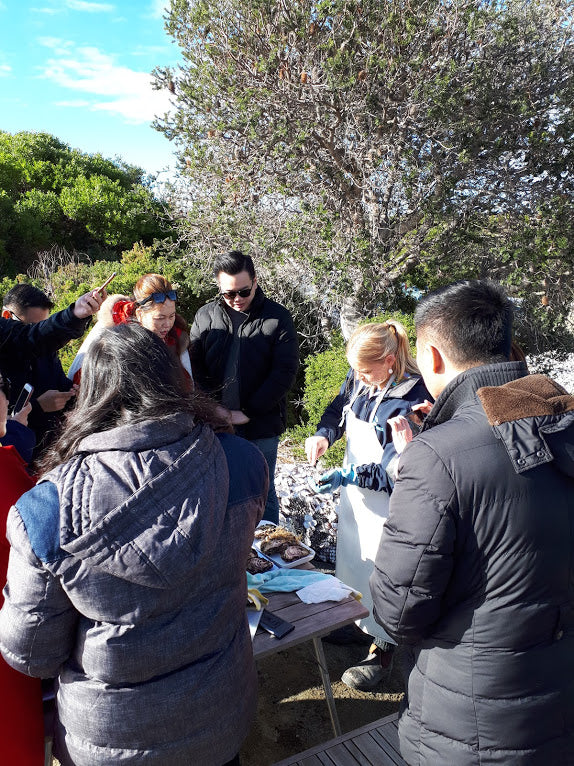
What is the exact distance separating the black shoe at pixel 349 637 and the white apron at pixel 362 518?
34 centimetres

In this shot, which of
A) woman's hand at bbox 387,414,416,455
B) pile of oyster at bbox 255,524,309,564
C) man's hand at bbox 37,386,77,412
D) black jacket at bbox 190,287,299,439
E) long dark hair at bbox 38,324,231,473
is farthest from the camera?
black jacket at bbox 190,287,299,439

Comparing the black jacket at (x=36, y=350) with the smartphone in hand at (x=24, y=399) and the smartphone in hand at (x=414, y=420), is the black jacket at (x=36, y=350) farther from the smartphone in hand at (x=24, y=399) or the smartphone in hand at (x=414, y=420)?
the smartphone in hand at (x=414, y=420)

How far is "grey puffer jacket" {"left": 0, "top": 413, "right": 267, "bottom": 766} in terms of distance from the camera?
1.24 meters

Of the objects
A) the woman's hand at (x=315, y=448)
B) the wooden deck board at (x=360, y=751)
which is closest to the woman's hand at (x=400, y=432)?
the woman's hand at (x=315, y=448)

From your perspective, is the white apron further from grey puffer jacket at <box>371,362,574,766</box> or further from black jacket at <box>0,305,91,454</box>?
black jacket at <box>0,305,91,454</box>

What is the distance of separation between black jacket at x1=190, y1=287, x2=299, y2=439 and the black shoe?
134 cm

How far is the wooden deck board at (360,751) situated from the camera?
1.86m

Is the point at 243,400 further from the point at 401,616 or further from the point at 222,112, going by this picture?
the point at 222,112

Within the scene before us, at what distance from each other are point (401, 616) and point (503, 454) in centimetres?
51

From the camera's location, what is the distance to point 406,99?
6254 mm

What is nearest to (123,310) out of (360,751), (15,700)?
(15,700)

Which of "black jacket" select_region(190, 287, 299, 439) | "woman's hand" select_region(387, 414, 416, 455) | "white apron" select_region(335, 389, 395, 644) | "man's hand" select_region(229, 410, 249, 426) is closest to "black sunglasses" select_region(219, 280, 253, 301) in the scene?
"black jacket" select_region(190, 287, 299, 439)

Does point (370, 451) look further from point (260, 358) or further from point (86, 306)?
point (86, 306)

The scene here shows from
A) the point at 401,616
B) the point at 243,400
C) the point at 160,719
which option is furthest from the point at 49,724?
the point at 243,400
